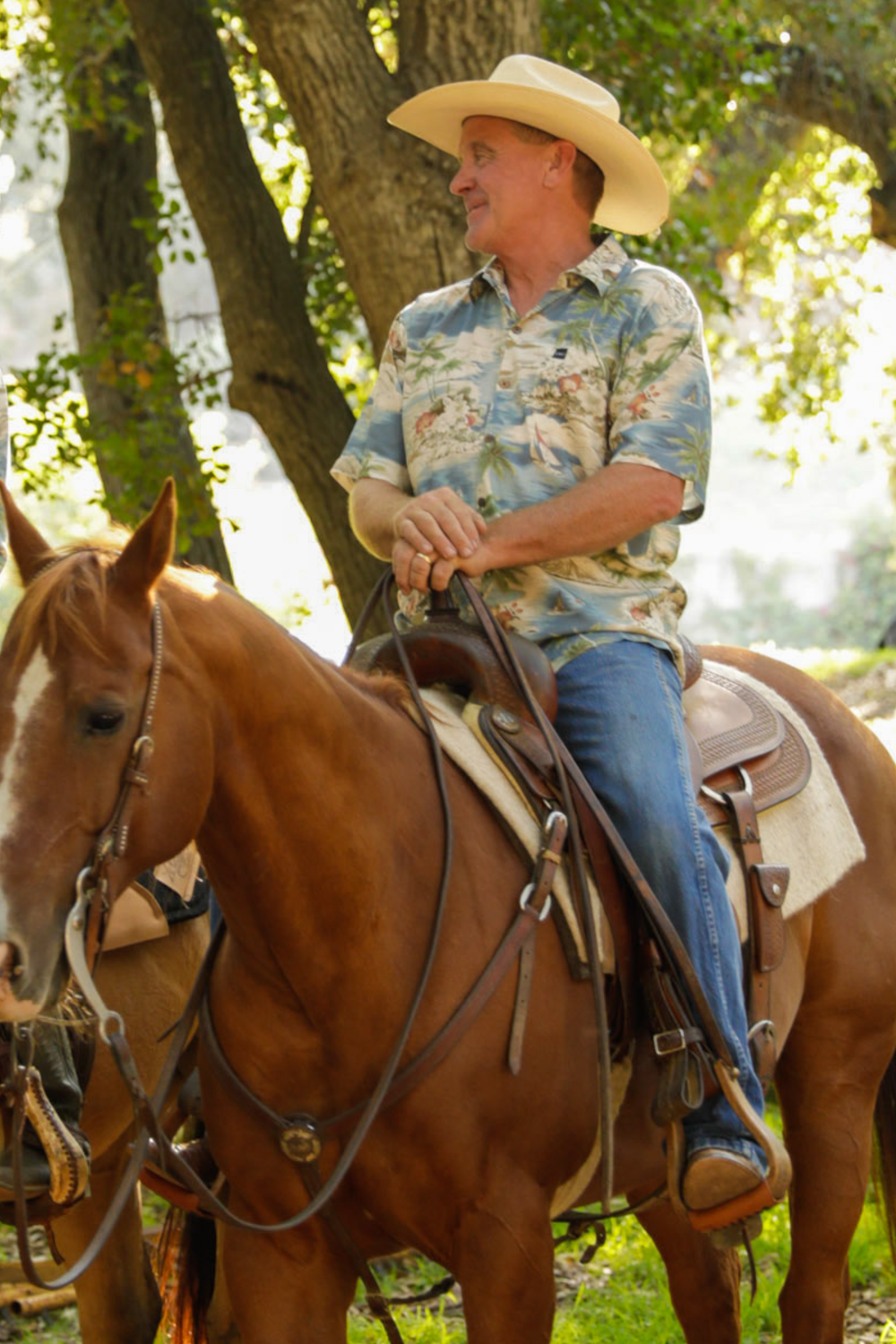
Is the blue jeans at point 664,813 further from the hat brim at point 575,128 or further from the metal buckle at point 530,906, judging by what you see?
the hat brim at point 575,128

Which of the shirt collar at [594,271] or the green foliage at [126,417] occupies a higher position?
the green foliage at [126,417]

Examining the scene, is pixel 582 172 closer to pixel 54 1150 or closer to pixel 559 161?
pixel 559 161

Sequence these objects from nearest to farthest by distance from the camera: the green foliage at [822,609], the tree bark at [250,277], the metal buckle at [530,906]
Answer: the metal buckle at [530,906] → the tree bark at [250,277] → the green foliage at [822,609]

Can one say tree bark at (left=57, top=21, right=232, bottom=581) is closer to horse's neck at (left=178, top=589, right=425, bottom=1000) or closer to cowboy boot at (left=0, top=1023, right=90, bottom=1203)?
cowboy boot at (left=0, top=1023, right=90, bottom=1203)

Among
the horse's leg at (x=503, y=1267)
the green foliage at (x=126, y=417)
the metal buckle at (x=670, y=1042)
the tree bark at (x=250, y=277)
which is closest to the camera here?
the horse's leg at (x=503, y=1267)

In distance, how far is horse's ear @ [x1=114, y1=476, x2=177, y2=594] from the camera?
2.44 meters

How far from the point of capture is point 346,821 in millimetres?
2869

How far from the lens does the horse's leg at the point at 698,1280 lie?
4.14 meters

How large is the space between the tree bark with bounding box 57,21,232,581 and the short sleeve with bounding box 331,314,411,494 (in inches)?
129

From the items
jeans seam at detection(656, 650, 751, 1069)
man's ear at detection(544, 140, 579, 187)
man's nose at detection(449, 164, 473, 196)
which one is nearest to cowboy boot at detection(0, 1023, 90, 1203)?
jeans seam at detection(656, 650, 751, 1069)

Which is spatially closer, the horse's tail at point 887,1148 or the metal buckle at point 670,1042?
the metal buckle at point 670,1042

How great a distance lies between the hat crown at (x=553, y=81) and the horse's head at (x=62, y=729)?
1760 millimetres

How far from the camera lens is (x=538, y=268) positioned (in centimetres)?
366

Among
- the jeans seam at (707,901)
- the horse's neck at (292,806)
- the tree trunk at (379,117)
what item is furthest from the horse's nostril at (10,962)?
the tree trunk at (379,117)
